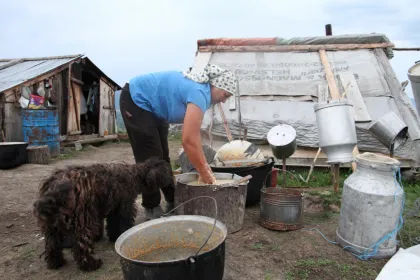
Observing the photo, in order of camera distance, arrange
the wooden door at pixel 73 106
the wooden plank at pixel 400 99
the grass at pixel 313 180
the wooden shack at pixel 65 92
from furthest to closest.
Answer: the wooden door at pixel 73 106
the wooden shack at pixel 65 92
the wooden plank at pixel 400 99
the grass at pixel 313 180

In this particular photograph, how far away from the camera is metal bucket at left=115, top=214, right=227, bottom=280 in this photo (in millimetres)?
1770

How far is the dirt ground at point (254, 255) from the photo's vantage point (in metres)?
2.60

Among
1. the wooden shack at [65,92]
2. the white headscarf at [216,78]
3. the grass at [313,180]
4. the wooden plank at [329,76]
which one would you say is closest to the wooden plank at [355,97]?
the wooden plank at [329,76]

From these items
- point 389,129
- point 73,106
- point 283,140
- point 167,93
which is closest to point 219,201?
point 167,93

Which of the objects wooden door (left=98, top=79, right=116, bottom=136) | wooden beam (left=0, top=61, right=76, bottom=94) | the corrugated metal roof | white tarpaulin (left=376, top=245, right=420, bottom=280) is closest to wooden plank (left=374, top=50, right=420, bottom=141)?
white tarpaulin (left=376, top=245, right=420, bottom=280)

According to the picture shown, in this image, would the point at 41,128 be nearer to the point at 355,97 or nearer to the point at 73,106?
the point at 73,106

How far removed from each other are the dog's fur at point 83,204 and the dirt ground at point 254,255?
7.2 inches

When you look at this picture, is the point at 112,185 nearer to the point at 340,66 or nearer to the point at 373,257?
the point at 373,257

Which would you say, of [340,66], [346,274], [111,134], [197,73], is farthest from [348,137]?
[111,134]

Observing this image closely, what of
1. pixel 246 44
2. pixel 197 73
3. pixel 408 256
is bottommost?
pixel 408 256

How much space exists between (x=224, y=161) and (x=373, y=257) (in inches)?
82.9

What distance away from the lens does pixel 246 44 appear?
7543 mm

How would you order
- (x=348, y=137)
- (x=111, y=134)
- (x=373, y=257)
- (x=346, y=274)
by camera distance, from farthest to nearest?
(x=111, y=134), (x=348, y=137), (x=373, y=257), (x=346, y=274)

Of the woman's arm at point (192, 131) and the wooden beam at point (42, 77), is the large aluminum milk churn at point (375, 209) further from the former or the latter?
the wooden beam at point (42, 77)
